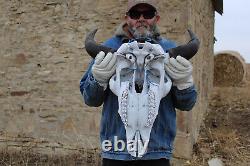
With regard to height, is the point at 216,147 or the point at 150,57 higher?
the point at 150,57

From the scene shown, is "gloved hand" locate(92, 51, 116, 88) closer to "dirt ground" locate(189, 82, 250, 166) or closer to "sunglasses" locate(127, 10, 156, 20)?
"sunglasses" locate(127, 10, 156, 20)

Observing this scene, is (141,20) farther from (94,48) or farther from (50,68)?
(50,68)

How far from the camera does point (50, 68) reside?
7.22 metres

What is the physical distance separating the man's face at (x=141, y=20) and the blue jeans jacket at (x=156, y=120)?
0.59 ft

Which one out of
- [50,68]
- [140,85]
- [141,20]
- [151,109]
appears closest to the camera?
[151,109]

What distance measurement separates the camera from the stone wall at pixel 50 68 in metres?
6.89

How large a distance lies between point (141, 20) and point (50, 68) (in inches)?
175

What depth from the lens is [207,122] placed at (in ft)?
29.6

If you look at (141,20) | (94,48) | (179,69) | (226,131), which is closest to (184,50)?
(179,69)

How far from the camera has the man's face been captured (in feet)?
9.78

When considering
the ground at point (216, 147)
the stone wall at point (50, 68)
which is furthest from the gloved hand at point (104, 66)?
the ground at point (216, 147)

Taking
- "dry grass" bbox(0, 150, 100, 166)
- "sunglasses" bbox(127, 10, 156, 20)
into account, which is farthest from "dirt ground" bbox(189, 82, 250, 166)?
"sunglasses" bbox(127, 10, 156, 20)

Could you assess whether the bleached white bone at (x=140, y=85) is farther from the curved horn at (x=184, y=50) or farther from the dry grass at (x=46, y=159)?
the dry grass at (x=46, y=159)

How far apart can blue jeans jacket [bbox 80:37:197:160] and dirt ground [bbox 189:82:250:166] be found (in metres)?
3.45
